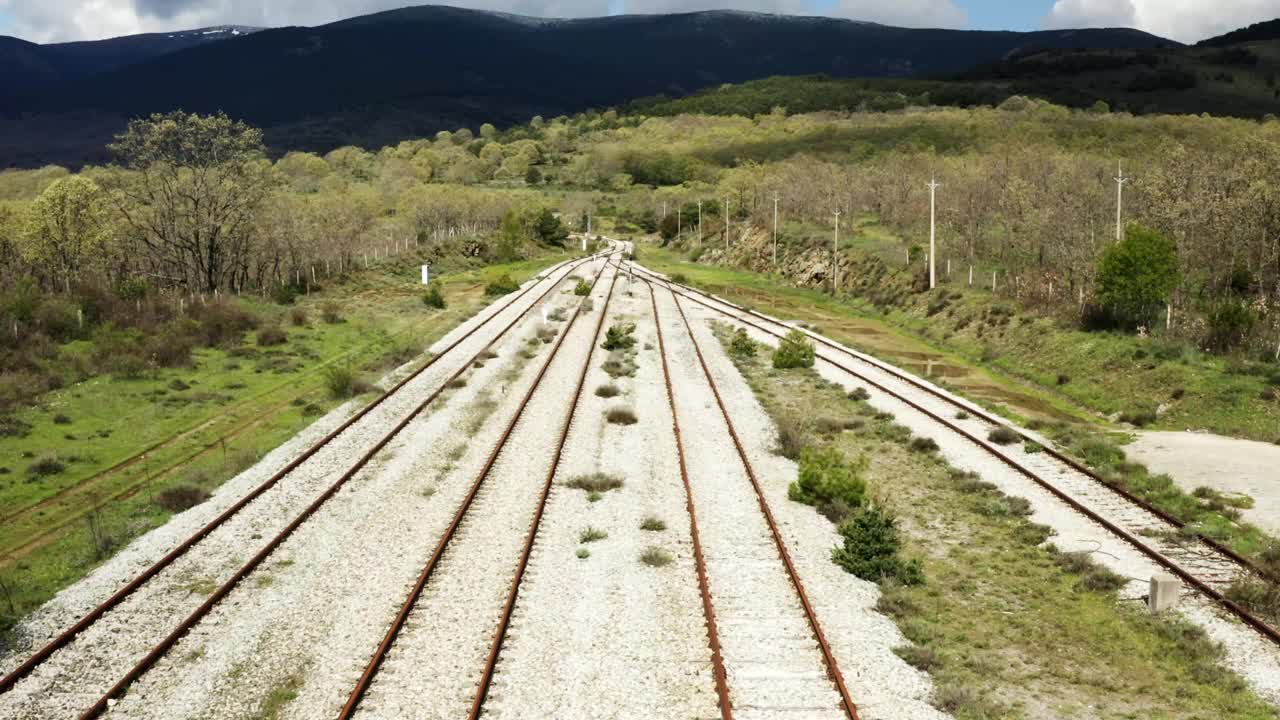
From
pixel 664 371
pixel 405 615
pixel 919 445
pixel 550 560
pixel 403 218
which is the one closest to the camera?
pixel 405 615

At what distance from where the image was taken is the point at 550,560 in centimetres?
1563

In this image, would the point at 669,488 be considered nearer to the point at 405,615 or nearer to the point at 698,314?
the point at 405,615

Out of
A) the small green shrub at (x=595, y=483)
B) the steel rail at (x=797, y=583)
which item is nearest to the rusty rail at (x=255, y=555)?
the small green shrub at (x=595, y=483)

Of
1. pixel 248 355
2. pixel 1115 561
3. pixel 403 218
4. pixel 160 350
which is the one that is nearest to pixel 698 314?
pixel 248 355

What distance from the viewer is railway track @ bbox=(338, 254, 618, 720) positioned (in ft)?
36.8

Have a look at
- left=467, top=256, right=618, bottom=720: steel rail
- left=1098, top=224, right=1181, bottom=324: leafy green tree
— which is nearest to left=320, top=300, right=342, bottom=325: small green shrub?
left=467, top=256, right=618, bottom=720: steel rail

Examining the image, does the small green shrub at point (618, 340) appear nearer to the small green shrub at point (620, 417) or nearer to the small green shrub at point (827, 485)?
the small green shrub at point (620, 417)

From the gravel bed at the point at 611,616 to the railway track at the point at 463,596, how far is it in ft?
0.92

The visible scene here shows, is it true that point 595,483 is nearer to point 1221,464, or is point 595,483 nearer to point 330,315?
point 1221,464

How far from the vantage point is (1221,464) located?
72.3 feet

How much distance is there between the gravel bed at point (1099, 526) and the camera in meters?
12.5

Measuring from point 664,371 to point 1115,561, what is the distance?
Result: 1944 centimetres

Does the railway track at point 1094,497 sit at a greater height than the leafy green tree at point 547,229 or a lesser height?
lesser

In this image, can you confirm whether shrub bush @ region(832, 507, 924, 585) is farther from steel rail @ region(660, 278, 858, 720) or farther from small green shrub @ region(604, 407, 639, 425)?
small green shrub @ region(604, 407, 639, 425)
